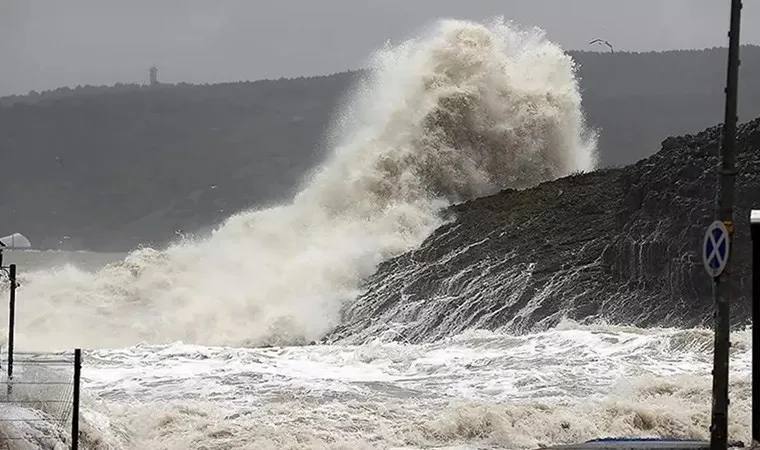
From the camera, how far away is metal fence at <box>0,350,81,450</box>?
10.3m

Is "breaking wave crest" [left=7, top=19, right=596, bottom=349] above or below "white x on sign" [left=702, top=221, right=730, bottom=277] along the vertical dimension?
above

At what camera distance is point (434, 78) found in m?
38.4

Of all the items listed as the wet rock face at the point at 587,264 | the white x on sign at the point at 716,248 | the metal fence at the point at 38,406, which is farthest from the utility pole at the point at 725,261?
the wet rock face at the point at 587,264

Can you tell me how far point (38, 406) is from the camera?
11.4 meters

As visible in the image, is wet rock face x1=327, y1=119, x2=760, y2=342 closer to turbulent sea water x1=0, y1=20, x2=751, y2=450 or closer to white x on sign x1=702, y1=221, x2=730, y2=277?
turbulent sea water x1=0, y1=20, x2=751, y2=450

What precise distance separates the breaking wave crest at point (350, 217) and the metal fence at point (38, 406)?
13652 millimetres

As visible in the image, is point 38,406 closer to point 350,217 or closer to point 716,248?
point 716,248

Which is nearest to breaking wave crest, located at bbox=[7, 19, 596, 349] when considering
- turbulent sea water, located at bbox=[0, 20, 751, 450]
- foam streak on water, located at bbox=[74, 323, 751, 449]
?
turbulent sea water, located at bbox=[0, 20, 751, 450]

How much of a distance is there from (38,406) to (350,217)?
928 inches

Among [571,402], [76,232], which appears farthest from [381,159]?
[76,232]

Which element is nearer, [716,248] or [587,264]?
[716,248]

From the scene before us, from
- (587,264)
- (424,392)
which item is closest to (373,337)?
(587,264)

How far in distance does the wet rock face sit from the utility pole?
436 inches

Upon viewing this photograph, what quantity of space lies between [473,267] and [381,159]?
10.4 m
